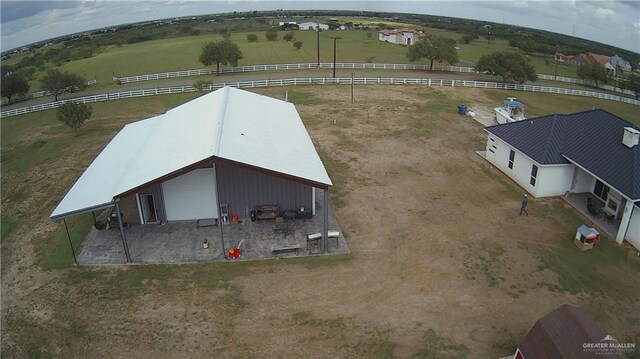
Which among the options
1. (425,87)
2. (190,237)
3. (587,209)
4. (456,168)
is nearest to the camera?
(190,237)

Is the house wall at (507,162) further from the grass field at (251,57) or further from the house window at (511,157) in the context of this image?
the grass field at (251,57)

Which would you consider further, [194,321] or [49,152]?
[49,152]

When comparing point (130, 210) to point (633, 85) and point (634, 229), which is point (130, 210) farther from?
point (633, 85)

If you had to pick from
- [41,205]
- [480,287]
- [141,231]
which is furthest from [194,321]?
[41,205]

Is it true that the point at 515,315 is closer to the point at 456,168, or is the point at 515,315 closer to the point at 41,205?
the point at 456,168

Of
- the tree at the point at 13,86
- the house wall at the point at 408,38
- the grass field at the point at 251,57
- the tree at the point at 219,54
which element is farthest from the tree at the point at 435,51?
→ the tree at the point at 13,86

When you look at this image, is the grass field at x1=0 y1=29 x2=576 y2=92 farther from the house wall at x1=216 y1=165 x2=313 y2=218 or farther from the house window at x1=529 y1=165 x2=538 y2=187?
the house window at x1=529 y1=165 x2=538 y2=187
